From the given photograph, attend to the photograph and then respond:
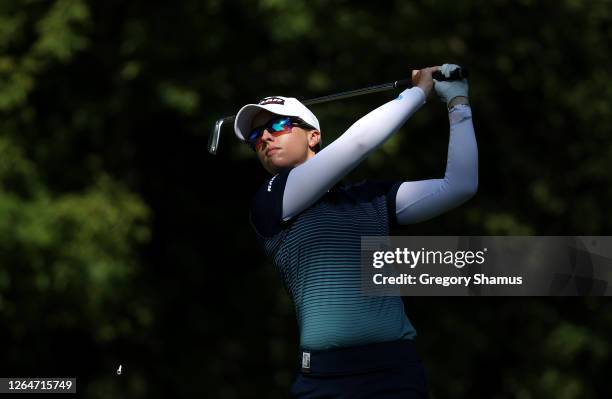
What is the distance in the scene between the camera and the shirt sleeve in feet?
12.7

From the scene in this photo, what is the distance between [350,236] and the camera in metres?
3.79

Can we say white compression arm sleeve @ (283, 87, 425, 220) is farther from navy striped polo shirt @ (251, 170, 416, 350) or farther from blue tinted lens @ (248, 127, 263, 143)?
blue tinted lens @ (248, 127, 263, 143)

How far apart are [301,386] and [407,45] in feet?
30.4

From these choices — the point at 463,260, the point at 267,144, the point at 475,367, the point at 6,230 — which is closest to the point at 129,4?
the point at 6,230

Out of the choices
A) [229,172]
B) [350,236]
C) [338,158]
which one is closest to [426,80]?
[338,158]

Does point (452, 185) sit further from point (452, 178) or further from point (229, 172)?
point (229, 172)

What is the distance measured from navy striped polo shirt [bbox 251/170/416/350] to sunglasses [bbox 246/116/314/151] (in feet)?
0.83

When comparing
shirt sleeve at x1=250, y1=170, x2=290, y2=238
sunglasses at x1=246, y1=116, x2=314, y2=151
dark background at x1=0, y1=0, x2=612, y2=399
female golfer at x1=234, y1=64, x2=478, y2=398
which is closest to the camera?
female golfer at x1=234, y1=64, x2=478, y2=398

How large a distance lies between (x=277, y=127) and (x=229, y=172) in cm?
1054

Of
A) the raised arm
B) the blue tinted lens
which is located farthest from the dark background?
the raised arm

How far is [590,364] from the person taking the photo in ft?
46.0

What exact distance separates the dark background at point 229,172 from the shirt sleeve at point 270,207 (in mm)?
7479

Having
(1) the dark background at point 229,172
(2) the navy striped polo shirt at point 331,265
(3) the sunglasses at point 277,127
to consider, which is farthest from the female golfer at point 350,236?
(1) the dark background at point 229,172

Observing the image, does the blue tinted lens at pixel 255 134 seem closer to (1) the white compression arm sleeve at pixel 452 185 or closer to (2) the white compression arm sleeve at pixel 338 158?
(2) the white compression arm sleeve at pixel 338 158
